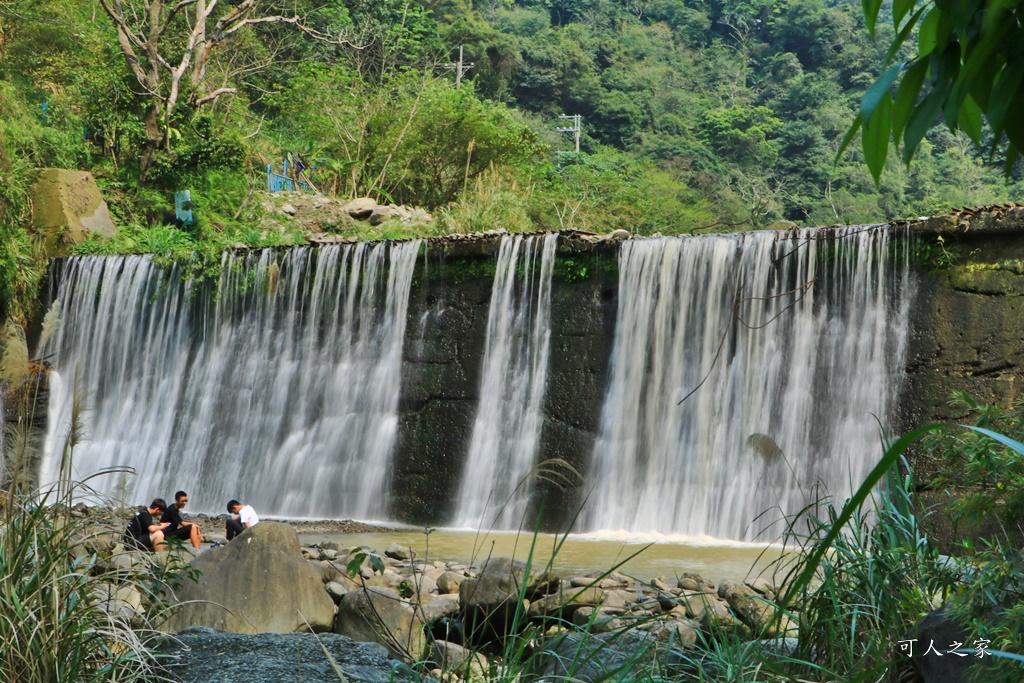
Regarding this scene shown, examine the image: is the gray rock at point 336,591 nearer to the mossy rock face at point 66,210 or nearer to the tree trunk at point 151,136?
the mossy rock face at point 66,210

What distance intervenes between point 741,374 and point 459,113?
1453cm

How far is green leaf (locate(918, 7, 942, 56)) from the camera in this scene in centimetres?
154

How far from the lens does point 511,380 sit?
13227 millimetres

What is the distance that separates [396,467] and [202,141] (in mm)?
10968

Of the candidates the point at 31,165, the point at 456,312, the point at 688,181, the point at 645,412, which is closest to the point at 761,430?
the point at 645,412

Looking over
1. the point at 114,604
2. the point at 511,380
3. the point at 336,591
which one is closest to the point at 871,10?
the point at 114,604

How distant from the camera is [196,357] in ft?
51.8

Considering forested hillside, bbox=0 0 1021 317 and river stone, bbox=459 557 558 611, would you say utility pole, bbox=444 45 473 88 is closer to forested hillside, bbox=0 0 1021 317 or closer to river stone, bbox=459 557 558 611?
forested hillside, bbox=0 0 1021 317

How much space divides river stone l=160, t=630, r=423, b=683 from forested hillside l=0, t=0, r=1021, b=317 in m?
11.0

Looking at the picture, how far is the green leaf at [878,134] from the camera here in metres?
1.41

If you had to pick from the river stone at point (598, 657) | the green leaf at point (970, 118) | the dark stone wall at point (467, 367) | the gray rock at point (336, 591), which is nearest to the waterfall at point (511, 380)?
the dark stone wall at point (467, 367)

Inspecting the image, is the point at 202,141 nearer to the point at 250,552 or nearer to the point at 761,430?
the point at 761,430

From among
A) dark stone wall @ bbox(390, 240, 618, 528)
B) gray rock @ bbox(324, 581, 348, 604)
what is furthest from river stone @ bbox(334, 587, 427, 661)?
dark stone wall @ bbox(390, 240, 618, 528)

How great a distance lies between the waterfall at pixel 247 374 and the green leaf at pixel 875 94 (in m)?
12.4
